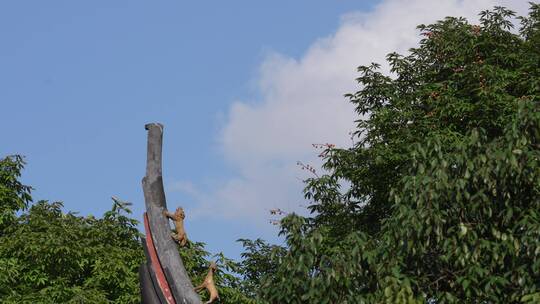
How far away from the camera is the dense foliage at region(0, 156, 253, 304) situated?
28234mm

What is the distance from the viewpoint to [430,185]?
50.9ft

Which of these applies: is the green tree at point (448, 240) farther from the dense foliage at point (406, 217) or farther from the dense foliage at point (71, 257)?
the dense foliage at point (71, 257)

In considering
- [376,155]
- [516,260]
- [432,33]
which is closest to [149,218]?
[516,260]

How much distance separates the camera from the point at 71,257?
1155 inches

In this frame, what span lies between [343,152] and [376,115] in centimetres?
135

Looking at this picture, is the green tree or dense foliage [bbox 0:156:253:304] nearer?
the green tree

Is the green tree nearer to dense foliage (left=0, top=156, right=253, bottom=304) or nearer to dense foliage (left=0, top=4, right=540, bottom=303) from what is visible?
dense foliage (left=0, top=4, right=540, bottom=303)

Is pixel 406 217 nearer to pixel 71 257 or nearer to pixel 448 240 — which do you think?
pixel 448 240

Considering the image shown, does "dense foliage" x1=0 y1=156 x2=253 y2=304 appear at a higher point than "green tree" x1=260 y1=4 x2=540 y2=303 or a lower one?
higher

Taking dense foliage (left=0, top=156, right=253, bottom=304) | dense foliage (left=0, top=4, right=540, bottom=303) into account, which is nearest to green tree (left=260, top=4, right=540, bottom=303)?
dense foliage (left=0, top=4, right=540, bottom=303)

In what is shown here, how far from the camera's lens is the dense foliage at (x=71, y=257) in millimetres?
28234

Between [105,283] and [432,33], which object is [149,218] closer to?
[105,283]

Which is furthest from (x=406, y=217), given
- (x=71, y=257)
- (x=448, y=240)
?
(x=71, y=257)

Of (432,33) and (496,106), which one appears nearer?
(496,106)
